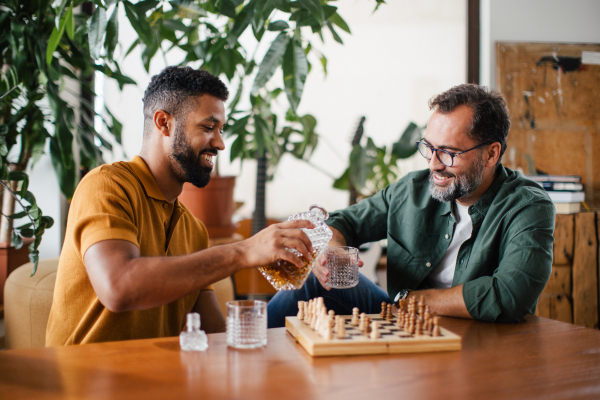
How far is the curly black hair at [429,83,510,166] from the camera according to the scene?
71.2 inches

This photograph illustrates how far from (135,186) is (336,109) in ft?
7.99

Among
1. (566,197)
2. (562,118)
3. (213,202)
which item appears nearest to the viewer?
(213,202)

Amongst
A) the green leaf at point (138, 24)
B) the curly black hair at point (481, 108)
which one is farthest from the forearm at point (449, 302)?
the green leaf at point (138, 24)

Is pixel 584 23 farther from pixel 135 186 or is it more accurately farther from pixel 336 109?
pixel 135 186

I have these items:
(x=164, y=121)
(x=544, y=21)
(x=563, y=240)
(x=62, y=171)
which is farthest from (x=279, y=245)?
(x=544, y=21)

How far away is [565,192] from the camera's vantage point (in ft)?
10.3

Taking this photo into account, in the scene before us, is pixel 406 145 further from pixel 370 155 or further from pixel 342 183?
pixel 342 183

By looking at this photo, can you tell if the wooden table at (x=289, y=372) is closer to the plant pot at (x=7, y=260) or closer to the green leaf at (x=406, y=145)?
the plant pot at (x=7, y=260)

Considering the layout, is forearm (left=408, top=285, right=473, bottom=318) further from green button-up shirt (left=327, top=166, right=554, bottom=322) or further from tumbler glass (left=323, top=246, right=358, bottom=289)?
tumbler glass (left=323, top=246, right=358, bottom=289)

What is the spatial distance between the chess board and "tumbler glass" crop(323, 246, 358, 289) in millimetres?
240

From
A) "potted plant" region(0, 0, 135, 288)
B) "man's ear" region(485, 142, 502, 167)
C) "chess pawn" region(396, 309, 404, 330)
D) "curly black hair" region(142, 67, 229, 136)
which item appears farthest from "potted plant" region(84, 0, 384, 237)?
"chess pawn" region(396, 309, 404, 330)

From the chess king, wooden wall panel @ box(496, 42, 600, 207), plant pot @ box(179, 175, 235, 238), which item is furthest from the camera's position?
wooden wall panel @ box(496, 42, 600, 207)

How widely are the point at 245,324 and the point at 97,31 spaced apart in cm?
130

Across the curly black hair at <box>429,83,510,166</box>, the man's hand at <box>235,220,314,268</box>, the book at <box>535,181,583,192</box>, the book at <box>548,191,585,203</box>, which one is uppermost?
the curly black hair at <box>429,83,510,166</box>
